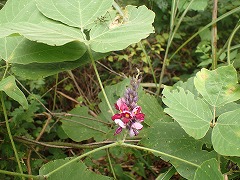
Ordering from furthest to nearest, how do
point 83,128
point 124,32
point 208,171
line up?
1. point 83,128
2. point 124,32
3. point 208,171

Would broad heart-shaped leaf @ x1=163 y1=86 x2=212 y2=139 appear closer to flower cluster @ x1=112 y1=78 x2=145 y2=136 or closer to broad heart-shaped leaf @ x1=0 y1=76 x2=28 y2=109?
flower cluster @ x1=112 y1=78 x2=145 y2=136

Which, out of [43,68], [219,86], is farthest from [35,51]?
[219,86]

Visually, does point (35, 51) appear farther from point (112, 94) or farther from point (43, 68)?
point (112, 94)

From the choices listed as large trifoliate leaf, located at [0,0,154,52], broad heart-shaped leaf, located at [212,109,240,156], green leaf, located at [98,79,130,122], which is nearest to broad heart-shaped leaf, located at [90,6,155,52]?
large trifoliate leaf, located at [0,0,154,52]

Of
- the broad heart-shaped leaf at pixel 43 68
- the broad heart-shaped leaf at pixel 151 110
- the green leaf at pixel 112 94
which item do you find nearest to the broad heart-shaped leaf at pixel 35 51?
the broad heart-shaped leaf at pixel 43 68

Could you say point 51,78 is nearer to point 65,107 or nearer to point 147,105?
point 65,107

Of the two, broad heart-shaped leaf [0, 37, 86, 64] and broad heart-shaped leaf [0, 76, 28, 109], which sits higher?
broad heart-shaped leaf [0, 37, 86, 64]

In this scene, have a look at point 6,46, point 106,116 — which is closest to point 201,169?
A: point 6,46
